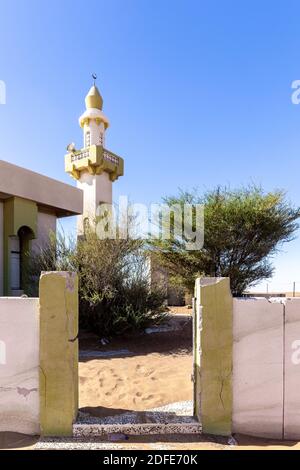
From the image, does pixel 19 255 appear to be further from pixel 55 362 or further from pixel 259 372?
pixel 259 372

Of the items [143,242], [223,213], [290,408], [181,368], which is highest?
[223,213]

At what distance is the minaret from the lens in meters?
16.1

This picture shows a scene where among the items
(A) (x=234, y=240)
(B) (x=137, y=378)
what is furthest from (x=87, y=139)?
(B) (x=137, y=378)

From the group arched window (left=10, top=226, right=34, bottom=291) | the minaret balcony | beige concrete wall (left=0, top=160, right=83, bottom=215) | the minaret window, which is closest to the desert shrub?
arched window (left=10, top=226, right=34, bottom=291)

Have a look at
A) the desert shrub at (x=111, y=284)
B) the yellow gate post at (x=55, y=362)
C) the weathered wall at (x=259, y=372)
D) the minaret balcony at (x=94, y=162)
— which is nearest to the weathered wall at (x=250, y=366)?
the weathered wall at (x=259, y=372)

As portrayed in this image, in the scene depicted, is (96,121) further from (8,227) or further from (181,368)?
(181,368)

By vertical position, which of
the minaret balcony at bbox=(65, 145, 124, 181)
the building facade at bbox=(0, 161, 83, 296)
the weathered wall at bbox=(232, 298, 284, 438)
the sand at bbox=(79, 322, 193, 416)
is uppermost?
the minaret balcony at bbox=(65, 145, 124, 181)

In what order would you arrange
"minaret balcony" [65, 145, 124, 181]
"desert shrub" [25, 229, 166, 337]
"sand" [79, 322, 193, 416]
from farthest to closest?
"minaret balcony" [65, 145, 124, 181] → "desert shrub" [25, 229, 166, 337] → "sand" [79, 322, 193, 416]

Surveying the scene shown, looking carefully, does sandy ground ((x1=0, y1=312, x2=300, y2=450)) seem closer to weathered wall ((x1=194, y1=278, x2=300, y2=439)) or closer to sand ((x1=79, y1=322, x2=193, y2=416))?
sand ((x1=79, y1=322, x2=193, y2=416))

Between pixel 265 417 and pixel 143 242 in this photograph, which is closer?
pixel 265 417

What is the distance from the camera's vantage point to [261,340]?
323 cm

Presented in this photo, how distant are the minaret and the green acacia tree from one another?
6552mm

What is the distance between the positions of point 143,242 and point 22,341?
253 inches
